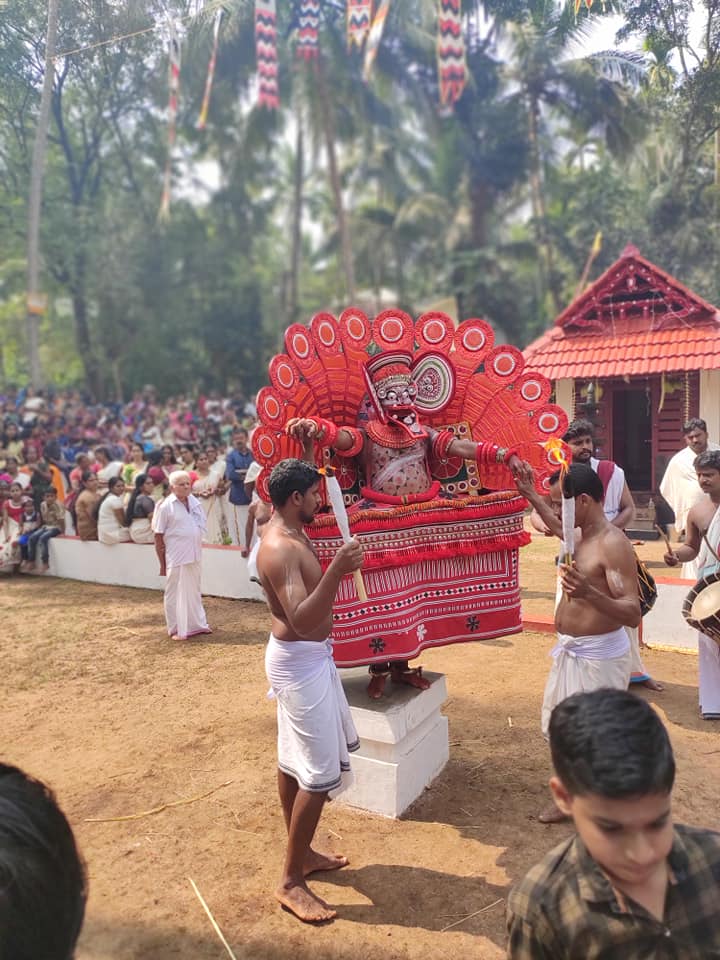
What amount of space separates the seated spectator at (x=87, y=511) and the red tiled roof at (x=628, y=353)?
7222 mm

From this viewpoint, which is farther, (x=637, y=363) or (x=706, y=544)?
(x=637, y=363)

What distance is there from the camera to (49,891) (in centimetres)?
105

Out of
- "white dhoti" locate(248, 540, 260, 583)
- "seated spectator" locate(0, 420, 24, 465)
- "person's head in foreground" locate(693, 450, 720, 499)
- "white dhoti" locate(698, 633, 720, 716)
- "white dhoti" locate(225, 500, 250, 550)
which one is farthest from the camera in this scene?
"seated spectator" locate(0, 420, 24, 465)

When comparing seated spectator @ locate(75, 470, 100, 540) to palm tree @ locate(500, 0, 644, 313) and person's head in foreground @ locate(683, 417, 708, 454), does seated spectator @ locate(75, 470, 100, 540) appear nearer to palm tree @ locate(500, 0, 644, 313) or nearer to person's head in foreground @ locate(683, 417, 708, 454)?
person's head in foreground @ locate(683, 417, 708, 454)

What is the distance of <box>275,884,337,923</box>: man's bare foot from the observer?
3.05 meters

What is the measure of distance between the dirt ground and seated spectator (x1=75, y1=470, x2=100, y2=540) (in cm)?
309

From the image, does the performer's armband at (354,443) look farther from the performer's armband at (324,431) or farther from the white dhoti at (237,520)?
the white dhoti at (237,520)

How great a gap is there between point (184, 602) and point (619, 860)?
21.4ft

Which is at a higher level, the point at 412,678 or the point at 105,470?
the point at 105,470

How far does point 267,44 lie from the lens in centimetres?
1820

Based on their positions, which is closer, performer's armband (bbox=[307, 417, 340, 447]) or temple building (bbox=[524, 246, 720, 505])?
performer's armband (bbox=[307, 417, 340, 447])

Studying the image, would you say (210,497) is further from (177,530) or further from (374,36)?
(374,36)

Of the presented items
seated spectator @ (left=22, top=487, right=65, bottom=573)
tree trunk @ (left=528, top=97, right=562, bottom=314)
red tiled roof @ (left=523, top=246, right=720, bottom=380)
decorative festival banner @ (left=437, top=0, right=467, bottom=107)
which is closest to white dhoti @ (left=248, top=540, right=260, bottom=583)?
seated spectator @ (left=22, top=487, right=65, bottom=573)

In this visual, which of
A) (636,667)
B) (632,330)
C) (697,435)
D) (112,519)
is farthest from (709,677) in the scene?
(632,330)
